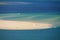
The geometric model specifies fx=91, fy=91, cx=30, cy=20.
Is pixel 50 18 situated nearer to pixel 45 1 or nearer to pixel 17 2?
pixel 45 1

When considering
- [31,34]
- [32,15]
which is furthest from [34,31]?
[32,15]

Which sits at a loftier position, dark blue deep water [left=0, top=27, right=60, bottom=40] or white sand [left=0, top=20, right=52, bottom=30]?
white sand [left=0, top=20, right=52, bottom=30]

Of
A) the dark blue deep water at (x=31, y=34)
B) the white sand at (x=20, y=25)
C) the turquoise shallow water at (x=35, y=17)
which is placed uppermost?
the turquoise shallow water at (x=35, y=17)

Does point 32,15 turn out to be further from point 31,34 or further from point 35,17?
point 31,34

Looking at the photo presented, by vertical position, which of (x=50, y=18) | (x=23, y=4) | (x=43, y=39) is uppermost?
(x=23, y=4)

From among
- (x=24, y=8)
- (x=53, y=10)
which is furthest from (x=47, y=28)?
(x=24, y=8)

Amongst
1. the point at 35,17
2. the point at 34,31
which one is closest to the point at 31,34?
the point at 34,31

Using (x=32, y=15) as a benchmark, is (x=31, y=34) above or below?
below

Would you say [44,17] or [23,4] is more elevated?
[23,4]
